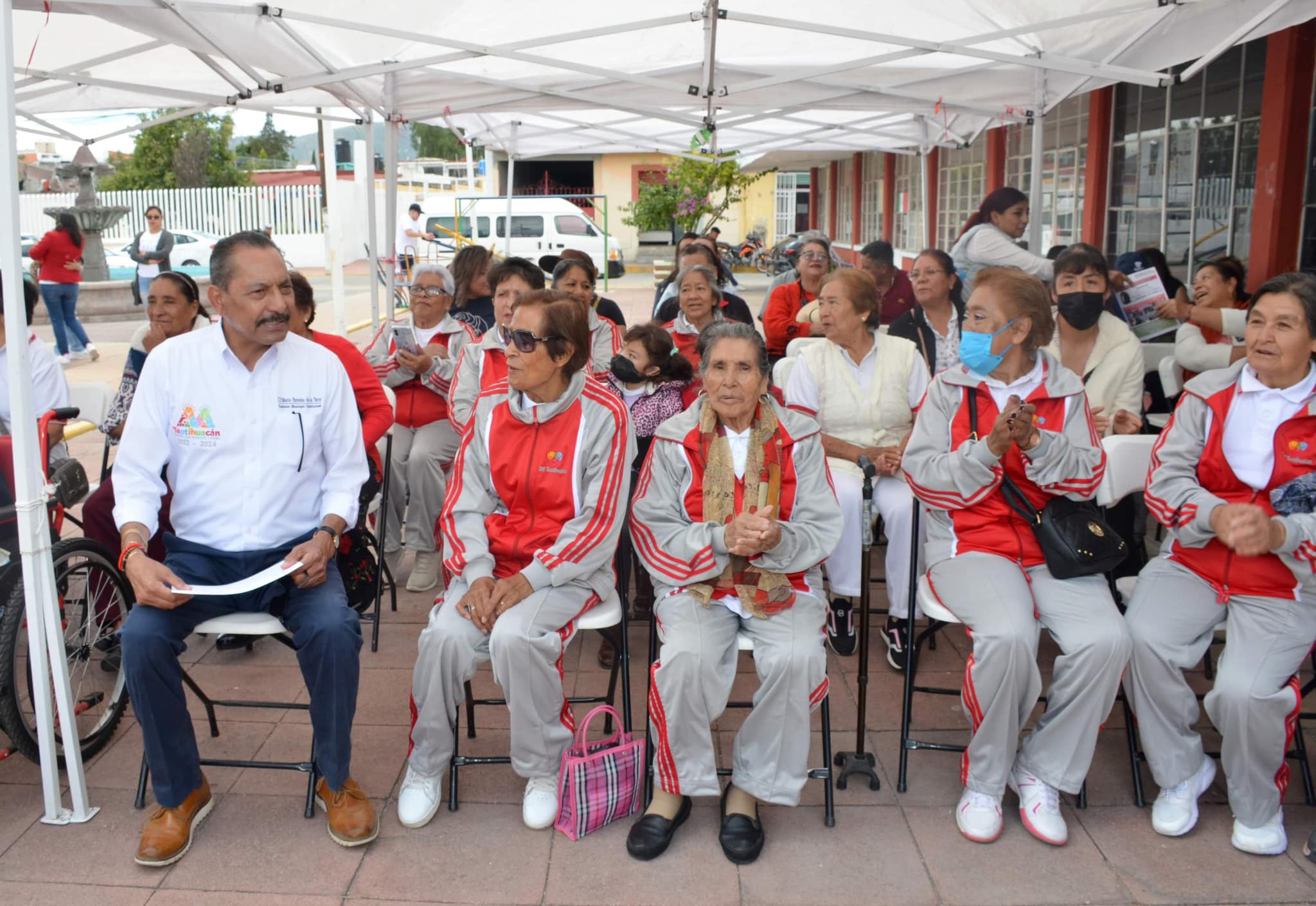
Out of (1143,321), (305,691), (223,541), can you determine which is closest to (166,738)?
(223,541)

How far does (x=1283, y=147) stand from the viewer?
618 cm

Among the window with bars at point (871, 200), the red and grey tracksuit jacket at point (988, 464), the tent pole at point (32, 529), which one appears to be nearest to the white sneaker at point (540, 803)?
the tent pole at point (32, 529)

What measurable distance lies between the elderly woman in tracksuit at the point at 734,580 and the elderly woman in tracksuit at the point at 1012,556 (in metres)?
0.40

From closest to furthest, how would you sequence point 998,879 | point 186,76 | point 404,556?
point 998,879
point 404,556
point 186,76

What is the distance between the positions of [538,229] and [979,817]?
22.2m

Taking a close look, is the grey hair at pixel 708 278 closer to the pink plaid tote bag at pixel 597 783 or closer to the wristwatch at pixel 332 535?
the wristwatch at pixel 332 535

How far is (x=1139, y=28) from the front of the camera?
501cm

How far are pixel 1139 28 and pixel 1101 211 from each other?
459 cm

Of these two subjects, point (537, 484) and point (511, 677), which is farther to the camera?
point (537, 484)

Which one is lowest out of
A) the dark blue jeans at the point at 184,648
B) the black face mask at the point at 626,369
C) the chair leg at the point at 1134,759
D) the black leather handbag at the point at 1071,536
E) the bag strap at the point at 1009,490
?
the chair leg at the point at 1134,759

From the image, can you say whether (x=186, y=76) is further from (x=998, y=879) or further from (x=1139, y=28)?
(x=998, y=879)

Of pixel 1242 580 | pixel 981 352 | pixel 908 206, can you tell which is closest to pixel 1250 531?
pixel 1242 580

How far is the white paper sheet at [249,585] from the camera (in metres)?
2.81

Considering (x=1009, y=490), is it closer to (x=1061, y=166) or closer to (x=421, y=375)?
(x=421, y=375)
